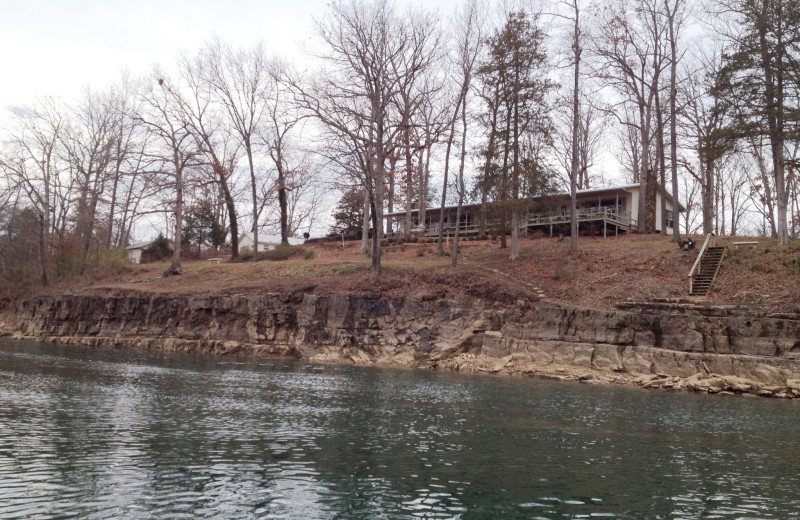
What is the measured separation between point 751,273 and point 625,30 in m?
19.4

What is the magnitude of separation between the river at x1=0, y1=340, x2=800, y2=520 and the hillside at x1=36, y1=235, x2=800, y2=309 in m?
8.56

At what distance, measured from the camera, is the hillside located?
2730 cm

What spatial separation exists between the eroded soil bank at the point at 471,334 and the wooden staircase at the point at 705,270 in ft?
8.13

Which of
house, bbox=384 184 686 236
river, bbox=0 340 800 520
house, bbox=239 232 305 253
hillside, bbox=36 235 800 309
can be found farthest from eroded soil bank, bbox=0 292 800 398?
house, bbox=239 232 305 253

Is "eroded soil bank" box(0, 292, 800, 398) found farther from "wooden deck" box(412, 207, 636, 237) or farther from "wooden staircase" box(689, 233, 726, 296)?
"wooden deck" box(412, 207, 636, 237)

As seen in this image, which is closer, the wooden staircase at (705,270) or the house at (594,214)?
the wooden staircase at (705,270)

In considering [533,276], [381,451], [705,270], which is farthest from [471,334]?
[381,451]

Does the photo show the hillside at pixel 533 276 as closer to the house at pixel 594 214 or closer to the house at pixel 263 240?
the house at pixel 594 214

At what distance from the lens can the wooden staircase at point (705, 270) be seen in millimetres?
27172

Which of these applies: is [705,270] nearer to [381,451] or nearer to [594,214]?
[594,214]

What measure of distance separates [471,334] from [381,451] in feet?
56.4

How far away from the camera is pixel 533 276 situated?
32.6 m

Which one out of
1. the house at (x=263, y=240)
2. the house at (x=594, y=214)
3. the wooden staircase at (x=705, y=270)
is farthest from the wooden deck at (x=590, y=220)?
the house at (x=263, y=240)

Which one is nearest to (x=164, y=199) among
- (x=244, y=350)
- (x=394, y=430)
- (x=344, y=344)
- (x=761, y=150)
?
(x=244, y=350)
